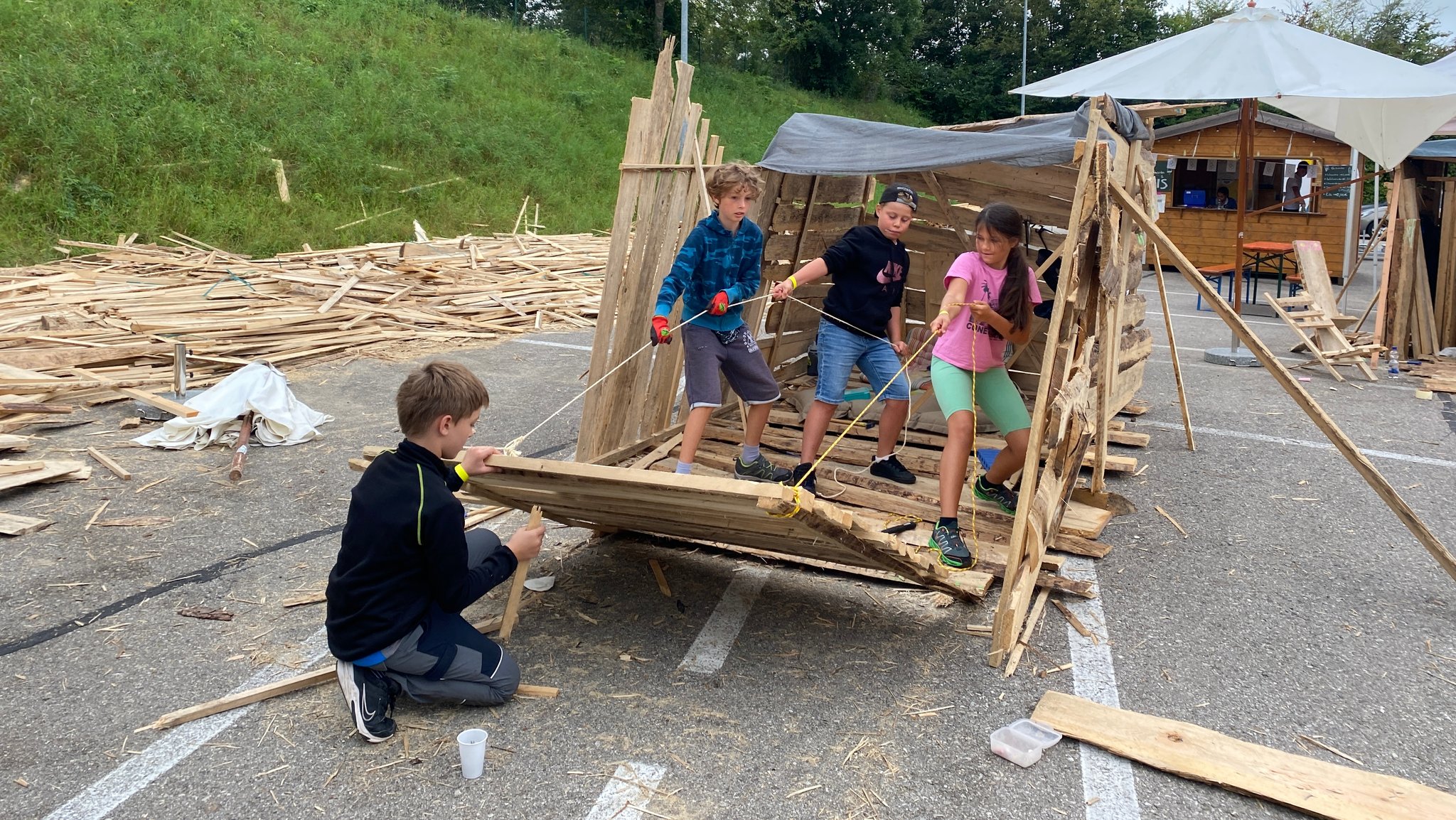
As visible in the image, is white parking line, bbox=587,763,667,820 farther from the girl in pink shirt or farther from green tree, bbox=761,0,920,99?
green tree, bbox=761,0,920,99

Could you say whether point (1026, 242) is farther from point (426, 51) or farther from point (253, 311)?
point (426, 51)

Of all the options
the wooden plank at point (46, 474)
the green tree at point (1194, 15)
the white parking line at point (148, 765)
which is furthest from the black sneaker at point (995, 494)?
the green tree at point (1194, 15)

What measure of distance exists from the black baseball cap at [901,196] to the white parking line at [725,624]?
2299 millimetres

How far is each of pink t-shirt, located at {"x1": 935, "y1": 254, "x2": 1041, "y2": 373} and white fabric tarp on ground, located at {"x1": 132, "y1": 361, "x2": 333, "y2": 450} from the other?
15.7 ft

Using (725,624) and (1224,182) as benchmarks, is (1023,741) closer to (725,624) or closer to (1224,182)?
(725,624)

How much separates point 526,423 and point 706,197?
9.78 feet

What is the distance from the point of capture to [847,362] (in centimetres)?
610

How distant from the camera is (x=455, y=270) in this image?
14992 mm

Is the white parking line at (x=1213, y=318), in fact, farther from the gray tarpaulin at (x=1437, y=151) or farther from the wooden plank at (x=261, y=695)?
the wooden plank at (x=261, y=695)

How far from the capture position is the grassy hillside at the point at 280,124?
15.3 metres

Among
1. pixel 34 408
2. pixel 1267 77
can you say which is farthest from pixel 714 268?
pixel 1267 77

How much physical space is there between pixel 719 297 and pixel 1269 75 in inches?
288

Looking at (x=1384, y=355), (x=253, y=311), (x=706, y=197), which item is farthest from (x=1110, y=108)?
(x=253, y=311)

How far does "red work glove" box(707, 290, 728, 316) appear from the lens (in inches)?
215
